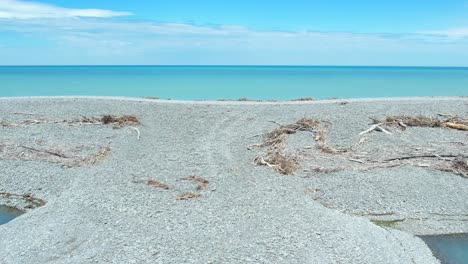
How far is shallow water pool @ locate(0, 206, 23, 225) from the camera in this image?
14.6 m

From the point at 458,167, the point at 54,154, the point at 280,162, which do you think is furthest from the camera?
the point at 54,154

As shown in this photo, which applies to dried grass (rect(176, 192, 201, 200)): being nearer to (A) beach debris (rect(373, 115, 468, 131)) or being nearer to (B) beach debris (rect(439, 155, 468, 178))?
(B) beach debris (rect(439, 155, 468, 178))

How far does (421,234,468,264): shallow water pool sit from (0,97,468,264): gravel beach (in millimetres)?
359

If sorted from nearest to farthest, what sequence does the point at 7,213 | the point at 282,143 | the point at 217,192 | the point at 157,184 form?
the point at 7,213, the point at 217,192, the point at 157,184, the point at 282,143

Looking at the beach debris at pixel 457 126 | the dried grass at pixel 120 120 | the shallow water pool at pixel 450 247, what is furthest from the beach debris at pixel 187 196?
the beach debris at pixel 457 126

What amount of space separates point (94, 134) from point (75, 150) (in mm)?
2644

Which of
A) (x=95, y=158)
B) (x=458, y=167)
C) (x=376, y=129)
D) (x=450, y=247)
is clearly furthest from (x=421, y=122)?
(x=95, y=158)

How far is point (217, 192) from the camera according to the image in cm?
1542

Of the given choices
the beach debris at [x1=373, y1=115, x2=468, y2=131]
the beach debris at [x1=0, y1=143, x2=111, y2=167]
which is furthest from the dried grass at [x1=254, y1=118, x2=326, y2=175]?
the beach debris at [x1=0, y1=143, x2=111, y2=167]

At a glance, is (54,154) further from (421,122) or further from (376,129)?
(421,122)

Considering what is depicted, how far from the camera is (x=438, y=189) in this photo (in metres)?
16.4

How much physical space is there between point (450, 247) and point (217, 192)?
6648mm

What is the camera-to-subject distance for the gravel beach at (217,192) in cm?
1155

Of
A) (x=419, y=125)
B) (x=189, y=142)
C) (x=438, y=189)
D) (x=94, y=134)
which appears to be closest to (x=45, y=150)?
(x=94, y=134)
